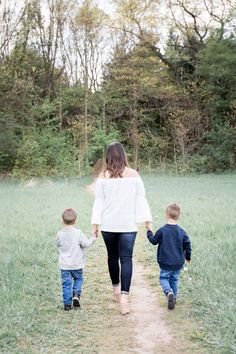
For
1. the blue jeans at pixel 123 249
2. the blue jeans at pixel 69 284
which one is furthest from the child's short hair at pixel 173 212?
the blue jeans at pixel 69 284

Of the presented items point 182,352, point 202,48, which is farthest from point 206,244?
point 202,48

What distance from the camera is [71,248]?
511 centimetres

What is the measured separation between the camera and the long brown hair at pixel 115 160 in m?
4.98

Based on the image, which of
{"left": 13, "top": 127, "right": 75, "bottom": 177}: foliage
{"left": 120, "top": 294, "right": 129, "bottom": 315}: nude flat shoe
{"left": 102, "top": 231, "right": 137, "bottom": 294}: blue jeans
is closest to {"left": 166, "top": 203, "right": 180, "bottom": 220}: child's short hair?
{"left": 102, "top": 231, "right": 137, "bottom": 294}: blue jeans

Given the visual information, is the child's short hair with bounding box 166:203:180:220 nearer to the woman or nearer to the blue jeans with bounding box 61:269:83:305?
the woman

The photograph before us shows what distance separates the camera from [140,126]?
114 ft

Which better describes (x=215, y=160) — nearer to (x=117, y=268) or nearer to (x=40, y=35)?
(x=40, y=35)

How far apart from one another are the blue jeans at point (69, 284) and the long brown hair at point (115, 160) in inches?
44.9

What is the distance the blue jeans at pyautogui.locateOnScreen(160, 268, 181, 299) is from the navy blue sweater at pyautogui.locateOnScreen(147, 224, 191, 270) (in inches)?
2.2

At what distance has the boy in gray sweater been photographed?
5.05 metres

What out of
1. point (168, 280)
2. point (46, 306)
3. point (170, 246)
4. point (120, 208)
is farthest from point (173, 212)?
point (46, 306)

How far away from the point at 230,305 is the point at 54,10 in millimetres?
33944

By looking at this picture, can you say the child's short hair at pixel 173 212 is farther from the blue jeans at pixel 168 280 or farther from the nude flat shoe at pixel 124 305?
the nude flat shoe at pixel 124 305

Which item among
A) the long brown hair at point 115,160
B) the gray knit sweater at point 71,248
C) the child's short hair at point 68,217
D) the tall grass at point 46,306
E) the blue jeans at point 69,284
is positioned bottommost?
the tall grass at point 46,306
